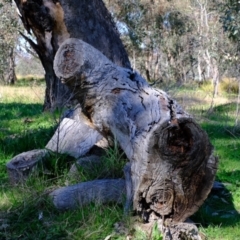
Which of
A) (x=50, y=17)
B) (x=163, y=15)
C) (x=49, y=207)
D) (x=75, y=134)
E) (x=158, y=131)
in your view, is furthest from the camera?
(x=163, y=15)

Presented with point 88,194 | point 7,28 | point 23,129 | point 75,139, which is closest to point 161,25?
point 7,28

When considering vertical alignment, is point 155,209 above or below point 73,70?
below

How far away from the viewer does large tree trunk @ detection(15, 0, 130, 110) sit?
26.2 ft

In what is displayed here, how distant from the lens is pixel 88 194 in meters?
4.18

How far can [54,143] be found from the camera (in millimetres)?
5367

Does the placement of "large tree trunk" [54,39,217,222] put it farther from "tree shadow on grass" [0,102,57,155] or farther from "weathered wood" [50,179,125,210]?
"tree shadow on grass" [0,102,57,155]

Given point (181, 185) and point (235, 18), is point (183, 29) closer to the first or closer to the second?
point (235, 18)

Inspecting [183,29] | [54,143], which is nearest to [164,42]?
[183,29]

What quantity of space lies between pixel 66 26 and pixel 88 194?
4518 millimetres

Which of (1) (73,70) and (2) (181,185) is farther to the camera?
(1) (73,70)

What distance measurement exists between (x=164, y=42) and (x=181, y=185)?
95.2ft

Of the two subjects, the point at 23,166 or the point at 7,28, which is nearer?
the point at 23,166

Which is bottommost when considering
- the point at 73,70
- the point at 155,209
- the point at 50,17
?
the point at 155,209

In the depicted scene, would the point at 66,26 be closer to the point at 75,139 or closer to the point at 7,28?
the point at 75,139
